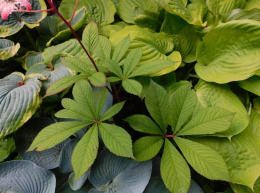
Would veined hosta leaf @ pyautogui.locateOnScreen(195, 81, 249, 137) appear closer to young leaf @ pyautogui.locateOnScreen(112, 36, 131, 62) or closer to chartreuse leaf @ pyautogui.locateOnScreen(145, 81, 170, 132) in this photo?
chartreuse leaf @ pyautogui.locateOnScreen(145, 81, 170, 132)

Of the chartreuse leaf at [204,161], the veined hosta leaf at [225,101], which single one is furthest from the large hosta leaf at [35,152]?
the veined hosta leaf at [225,101]

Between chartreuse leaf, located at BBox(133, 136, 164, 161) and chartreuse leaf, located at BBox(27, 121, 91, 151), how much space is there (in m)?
0.20

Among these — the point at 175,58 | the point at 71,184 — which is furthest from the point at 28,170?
the point at 175,58

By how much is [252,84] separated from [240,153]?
31cm

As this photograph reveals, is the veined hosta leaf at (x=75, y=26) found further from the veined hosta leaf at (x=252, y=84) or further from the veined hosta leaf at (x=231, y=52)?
the veined hosta leaf at (x=252, y=84)

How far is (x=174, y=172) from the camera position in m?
0.84

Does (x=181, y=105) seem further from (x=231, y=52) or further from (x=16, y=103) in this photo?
(x=16, y=103)

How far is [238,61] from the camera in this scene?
3.51 ft

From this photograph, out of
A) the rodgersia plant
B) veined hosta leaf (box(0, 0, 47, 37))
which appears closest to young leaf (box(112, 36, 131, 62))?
the rodgersia plant

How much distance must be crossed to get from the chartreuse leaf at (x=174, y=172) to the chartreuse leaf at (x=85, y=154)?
24 cm

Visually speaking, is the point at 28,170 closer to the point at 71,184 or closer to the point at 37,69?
the point at 71,184

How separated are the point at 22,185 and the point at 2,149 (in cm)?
30

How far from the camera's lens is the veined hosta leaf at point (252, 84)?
1.07 meters

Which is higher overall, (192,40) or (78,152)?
(192,40)
